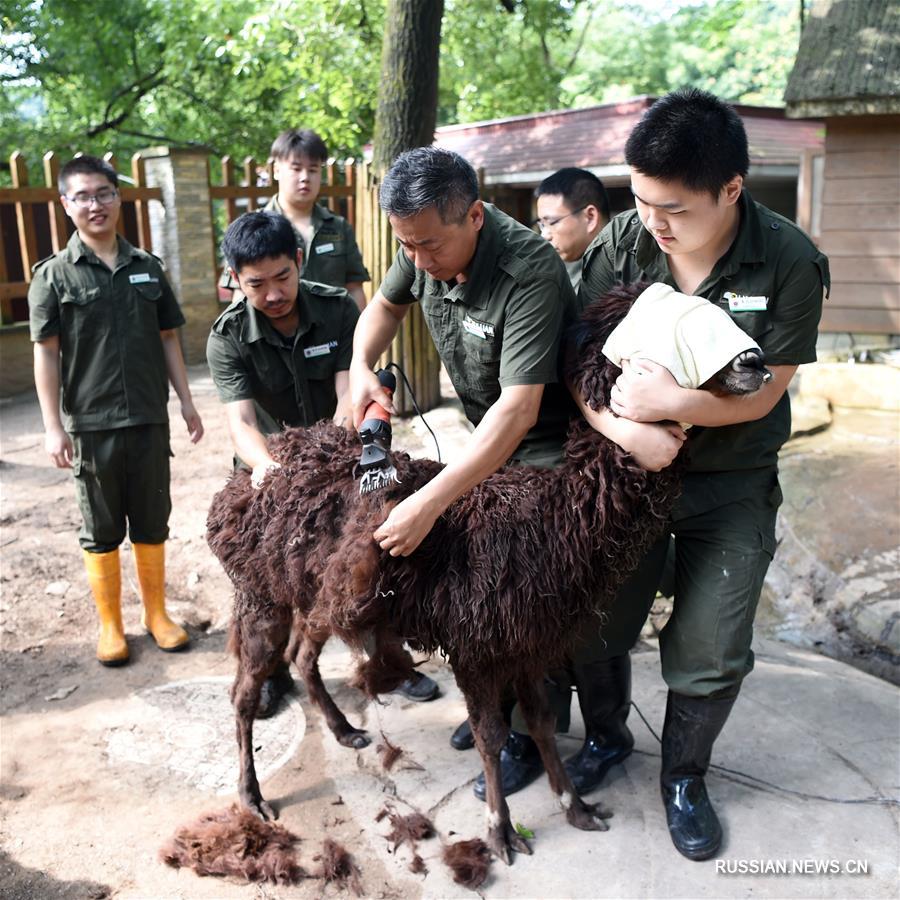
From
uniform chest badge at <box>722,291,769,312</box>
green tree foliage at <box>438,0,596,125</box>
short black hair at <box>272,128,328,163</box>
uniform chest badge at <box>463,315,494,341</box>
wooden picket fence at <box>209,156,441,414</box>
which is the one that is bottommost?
wooden picket fence at <box>209,156,441,414</box>

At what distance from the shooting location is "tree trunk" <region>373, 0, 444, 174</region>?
290 inches

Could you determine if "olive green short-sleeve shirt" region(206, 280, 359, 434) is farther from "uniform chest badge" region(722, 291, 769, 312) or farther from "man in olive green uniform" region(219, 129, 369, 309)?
"uniform chest badge" region(722, 291, 769, 312)

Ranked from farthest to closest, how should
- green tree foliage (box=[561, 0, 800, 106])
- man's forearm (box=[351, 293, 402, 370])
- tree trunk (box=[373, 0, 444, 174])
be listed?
green tree foliage (box=[561, 0, 800, 106]) → tree trunk (box=[373, 0, 444, 174]) → man's forearm (box=[351, 293, 402, 370])

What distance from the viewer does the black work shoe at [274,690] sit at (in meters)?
3.91

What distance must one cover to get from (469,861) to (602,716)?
0.81 metres

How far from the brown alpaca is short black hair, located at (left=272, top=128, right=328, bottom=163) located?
281 centimetres

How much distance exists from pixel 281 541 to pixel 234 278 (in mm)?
1302

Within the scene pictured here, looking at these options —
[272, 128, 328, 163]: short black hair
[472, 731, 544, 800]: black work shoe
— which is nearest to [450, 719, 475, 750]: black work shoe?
[472, 731, 544, 800]: black work shoe

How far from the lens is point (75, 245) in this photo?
4.35 meters

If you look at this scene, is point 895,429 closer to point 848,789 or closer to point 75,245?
point 848,789

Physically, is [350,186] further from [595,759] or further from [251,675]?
[595,759]

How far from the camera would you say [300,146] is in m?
5.17

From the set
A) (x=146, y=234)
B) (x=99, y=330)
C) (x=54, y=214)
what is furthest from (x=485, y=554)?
(x=146, y=234)

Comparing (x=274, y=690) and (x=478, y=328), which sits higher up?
(x=478, y=328)
